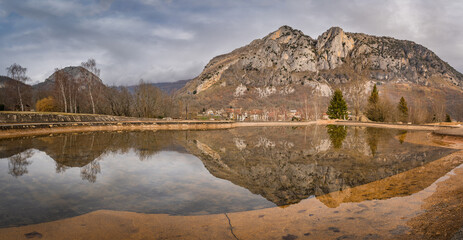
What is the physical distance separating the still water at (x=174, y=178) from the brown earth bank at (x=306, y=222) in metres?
0.53

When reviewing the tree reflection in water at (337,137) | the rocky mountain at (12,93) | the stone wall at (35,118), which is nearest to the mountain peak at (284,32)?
the rocky mountain at (12,93)

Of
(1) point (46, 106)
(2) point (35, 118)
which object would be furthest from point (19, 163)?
(1) point (46, 106)

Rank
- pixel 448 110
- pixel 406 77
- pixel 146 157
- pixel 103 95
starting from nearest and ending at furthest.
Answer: pixel 146 157
pixel 103 95
pixel 448 110
pixel 406 77

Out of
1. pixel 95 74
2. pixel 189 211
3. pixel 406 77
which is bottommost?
pixel 189 211

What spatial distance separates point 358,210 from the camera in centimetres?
603

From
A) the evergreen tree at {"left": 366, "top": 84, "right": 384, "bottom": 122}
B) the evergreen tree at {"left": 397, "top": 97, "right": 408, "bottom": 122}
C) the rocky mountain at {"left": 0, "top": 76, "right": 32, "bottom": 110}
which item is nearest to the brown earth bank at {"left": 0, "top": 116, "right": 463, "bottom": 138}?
the evergreen tree at {"left": 366, "top": 84, "right": 384, "bottom": 122}

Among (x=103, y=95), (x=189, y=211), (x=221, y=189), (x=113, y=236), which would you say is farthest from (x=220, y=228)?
(x=103, y=95)

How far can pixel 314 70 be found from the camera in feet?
535

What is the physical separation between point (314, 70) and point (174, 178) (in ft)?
545

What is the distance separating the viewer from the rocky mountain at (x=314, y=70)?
14525 centimetres

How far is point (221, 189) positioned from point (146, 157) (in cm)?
668

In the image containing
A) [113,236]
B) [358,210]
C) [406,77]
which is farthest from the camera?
[406,77]

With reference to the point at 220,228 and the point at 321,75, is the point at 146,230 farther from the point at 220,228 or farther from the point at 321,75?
the point at 321,75

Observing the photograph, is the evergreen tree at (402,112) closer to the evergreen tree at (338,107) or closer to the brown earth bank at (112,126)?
the evergreen tree at (338,107)
